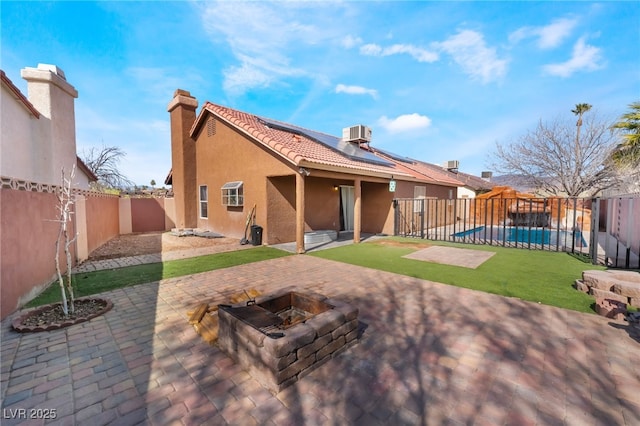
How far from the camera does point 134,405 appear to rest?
2.36 metres

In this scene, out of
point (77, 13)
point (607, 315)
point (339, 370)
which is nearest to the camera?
point (339, 370)

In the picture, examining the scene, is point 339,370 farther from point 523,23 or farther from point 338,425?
point 523,23

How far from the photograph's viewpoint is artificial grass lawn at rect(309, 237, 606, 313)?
5032 millimetres

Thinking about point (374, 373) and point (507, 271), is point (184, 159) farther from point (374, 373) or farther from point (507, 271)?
point (507, 271)

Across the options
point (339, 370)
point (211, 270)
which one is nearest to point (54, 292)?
point (211, 270)

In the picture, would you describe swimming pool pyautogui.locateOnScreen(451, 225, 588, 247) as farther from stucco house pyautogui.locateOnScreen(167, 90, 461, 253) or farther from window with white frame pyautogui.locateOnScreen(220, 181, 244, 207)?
window with white frame pyautogui.locateOnScreen(220, 181, 244, 207)

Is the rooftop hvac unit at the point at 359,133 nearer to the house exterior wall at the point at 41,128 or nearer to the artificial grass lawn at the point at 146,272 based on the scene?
the artificial grass lawn at the point at 146,272

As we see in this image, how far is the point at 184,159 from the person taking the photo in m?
14.9

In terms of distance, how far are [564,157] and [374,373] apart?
21.0 m

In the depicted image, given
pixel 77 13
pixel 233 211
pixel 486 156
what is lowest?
pixel 233 211

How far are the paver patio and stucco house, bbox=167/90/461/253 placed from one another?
19.1ft

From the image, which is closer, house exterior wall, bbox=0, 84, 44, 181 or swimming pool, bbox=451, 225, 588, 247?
house exterior wall, bbox=0, 84, 44, 181

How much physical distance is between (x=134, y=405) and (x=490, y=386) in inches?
131

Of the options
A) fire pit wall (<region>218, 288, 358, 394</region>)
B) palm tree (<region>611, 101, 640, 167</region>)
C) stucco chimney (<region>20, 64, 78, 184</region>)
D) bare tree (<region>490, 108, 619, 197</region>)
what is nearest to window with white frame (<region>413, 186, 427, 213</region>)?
bare tree (<region>490, 108, 619, 197</region>)
